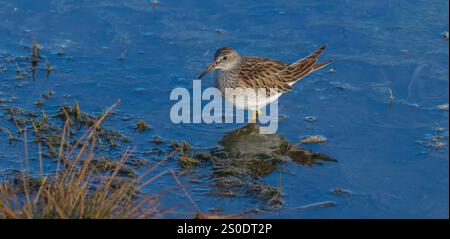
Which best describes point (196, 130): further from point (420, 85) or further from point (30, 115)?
point (420, 85)

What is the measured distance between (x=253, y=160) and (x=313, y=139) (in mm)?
817

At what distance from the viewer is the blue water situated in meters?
8.31

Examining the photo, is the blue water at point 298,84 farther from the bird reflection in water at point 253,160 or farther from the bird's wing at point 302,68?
the bird's wing at point 302,68

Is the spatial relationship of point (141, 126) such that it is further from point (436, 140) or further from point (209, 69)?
point (436, 140)

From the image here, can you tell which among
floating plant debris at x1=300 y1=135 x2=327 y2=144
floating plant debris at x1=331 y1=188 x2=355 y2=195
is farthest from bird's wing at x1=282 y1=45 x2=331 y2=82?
floating plant debris at x1=331 y1=188 x2=355 y2=195

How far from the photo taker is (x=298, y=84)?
1070 cm

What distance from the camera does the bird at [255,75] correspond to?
392 inches

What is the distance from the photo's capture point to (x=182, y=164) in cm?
871

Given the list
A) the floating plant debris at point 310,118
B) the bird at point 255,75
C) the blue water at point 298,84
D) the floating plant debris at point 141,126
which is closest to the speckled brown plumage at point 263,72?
the bird at point 255,75

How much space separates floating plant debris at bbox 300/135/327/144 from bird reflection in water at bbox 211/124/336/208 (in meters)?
0.13

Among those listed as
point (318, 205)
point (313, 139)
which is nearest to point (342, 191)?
point (318, 205)

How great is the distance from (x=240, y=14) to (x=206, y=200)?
4.63 metres

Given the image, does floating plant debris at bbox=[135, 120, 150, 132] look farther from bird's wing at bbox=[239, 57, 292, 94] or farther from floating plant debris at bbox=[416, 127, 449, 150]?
floating plant debris at bbox=[416, 127, 449, 150]
